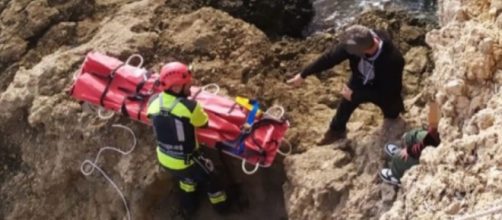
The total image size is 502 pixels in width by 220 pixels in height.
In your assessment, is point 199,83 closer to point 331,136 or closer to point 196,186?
point 196,186

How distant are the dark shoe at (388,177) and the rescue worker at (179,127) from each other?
1.76 m

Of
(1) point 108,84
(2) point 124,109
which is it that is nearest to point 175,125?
(2) point 124,109

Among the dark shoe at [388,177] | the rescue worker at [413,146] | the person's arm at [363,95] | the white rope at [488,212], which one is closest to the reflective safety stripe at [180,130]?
the person's arm at [363,95]

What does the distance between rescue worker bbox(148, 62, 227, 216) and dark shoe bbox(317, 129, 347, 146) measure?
3.94 feet

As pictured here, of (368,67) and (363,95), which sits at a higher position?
(368,67)

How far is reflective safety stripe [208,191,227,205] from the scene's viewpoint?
784cm

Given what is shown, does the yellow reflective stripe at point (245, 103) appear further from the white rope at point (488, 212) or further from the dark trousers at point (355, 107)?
the white rope at point (488, 212)

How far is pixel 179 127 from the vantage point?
7.05 metres

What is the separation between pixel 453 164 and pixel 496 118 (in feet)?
1.43

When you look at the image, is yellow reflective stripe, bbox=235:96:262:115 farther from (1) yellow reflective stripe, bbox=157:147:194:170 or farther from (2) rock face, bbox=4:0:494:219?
(1) yellow reflective stripe, bbox=157:147:194:170

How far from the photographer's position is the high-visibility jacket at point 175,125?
6.96 metres

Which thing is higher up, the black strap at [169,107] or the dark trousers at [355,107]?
the black strap at [169,107]

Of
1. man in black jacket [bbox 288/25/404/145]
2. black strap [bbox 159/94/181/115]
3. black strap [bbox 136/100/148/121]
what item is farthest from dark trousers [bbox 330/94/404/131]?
black strap [bbox 136/100/148/121]

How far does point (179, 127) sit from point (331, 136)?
1.66 meters
